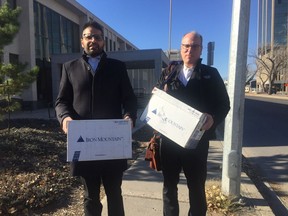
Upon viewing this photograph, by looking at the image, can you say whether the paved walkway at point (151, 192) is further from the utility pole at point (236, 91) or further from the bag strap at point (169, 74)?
the bag strap at point (169, 74)

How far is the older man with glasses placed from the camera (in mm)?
2727

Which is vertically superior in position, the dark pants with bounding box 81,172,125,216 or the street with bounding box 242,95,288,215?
the dark pants with bounding box 81,172,125,216

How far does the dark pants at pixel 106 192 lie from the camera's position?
269 centimetres

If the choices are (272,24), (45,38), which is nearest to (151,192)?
(45,38)

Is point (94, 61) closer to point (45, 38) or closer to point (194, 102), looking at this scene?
point (194, 102)

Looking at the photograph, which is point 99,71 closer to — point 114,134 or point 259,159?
point 114,134

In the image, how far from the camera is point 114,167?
2645mm

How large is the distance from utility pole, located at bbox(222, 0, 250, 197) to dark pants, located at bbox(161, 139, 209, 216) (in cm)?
106

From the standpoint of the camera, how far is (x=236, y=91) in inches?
148

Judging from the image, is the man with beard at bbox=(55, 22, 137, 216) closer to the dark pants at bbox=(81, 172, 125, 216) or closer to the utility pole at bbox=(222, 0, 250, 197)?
the dark pants at bbox=(81, 172, 125, 216)

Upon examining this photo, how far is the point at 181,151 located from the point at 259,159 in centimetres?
493

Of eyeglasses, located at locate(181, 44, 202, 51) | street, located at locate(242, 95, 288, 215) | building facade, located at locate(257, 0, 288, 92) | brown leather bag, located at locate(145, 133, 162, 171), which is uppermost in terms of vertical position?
building facade, located at locate(257, 0, 288, 92)

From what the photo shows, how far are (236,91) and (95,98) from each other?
74.2 inches

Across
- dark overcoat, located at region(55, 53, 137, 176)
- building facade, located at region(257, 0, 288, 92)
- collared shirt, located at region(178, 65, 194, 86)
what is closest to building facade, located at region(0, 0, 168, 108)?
dark overcoat, located at region(55, 53, 137, 176)
